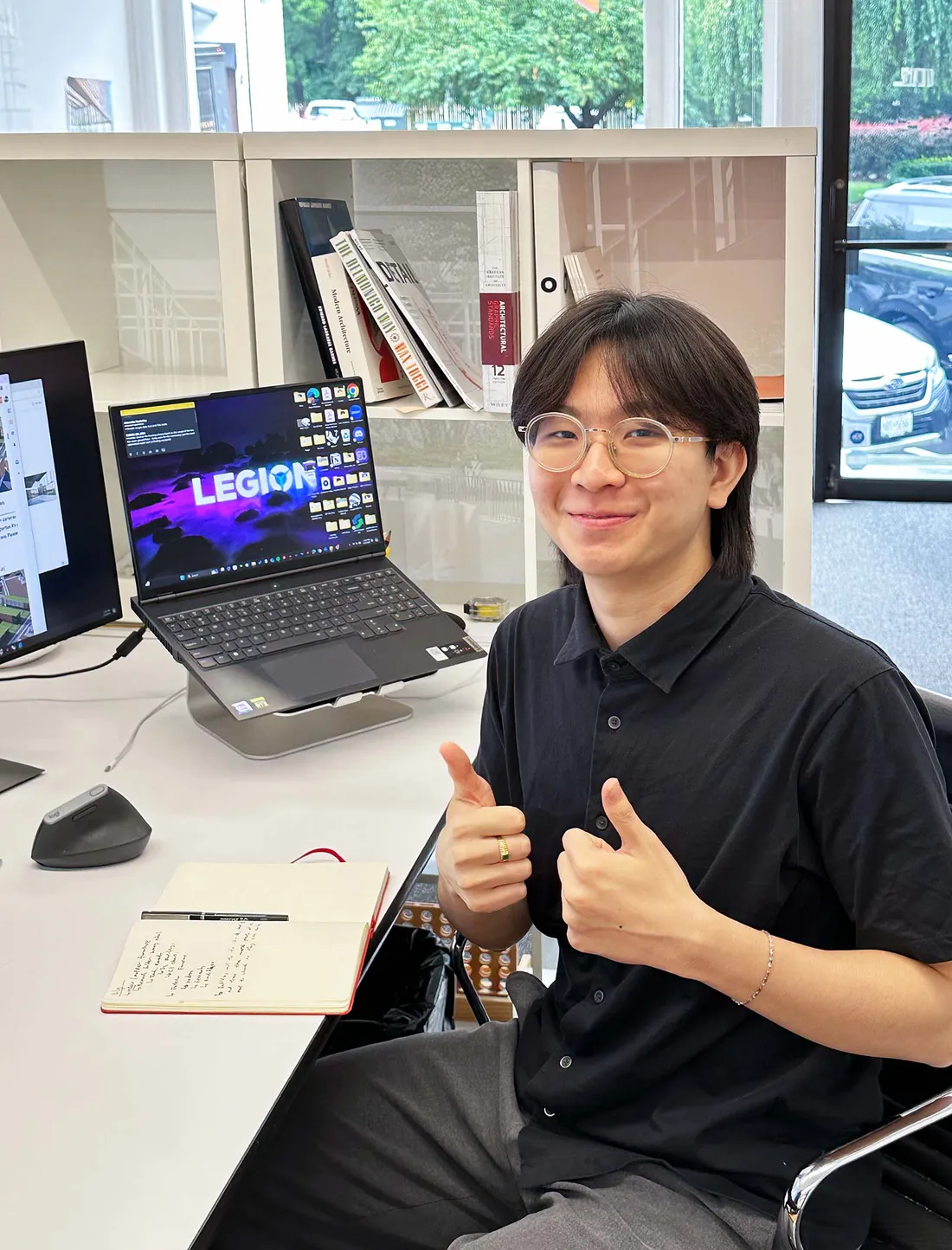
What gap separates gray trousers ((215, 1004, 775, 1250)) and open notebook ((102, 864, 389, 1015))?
0.18m

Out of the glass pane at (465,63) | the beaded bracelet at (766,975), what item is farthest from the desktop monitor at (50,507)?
the glass pane at (465,63)

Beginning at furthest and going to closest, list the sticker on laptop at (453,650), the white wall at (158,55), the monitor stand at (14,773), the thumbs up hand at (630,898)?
the white wall at (158,55) → the sticker on laptop at (453,650) → the monitor stand at (14,773) → the thumbs up hand at (630,898)

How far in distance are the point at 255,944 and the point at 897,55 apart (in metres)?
5.00

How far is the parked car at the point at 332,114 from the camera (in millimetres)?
5043

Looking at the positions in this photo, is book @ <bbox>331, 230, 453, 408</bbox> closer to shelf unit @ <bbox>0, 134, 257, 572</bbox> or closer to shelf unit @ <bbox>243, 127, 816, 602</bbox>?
shelf unit @ <bbox>243, 127, 816, 602</bbox>

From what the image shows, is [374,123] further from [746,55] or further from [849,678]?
[849,678]

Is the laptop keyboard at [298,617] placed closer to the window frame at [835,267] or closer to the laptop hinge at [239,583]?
the laptop hinge at [239,583]

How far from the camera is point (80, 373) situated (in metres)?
1.70

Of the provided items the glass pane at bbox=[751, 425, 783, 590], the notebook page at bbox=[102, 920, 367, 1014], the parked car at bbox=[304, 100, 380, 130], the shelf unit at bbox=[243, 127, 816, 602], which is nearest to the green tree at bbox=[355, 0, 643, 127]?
the parked car at bbox=[304, 100, 380, 130]

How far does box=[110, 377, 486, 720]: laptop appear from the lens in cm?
173

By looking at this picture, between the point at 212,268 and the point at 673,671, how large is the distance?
4.98 feet

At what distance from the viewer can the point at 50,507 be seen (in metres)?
1.69

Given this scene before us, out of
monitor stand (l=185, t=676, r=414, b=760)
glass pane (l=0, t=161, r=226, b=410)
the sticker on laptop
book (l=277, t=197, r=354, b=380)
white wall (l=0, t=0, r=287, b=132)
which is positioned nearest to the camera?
monitor stand (l=185, t=676, r=414, b=760)

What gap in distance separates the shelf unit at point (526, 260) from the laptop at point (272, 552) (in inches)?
15.7
